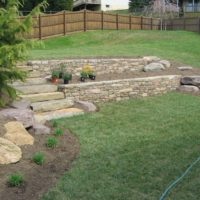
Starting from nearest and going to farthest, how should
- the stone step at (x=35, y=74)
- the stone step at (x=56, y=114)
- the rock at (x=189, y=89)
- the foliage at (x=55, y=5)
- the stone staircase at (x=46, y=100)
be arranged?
the stone step at (x=56, y=114)
the stone staircase at (x=46, y=100)
the stone step at (x=35, y=74)
the rock at (x=189, y=89)
the foliage at (x=55, y=5)

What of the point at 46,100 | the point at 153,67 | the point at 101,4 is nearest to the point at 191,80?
the point at 153,67

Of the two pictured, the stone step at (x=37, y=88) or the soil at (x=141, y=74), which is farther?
the soil at (x=141, y=74)

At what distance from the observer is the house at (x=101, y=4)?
165 ft

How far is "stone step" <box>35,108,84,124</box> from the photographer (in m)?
8.74

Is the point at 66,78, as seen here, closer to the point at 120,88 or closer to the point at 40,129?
the point at 120,88

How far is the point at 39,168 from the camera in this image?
6.20m

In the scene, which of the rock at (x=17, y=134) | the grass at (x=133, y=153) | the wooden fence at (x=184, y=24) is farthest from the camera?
the wooden fence at (x=184, y=24)

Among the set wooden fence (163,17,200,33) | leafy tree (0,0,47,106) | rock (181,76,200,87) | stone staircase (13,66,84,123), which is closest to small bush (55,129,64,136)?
stone staircase (13,66,84,123)

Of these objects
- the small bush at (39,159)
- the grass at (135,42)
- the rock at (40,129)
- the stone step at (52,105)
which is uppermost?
the grass at (135,42)

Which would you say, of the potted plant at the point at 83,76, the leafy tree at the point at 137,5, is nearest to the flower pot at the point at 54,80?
the potted plant at the point at 83,76

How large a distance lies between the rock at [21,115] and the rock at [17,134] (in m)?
0.23

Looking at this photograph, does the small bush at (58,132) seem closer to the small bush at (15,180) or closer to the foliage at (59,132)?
the foliage at (59,132)

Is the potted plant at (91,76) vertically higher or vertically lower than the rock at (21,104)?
higher

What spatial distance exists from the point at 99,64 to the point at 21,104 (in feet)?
14.7
